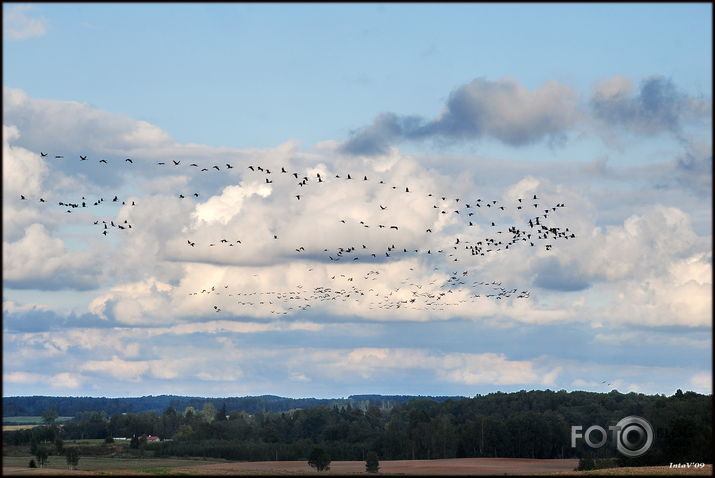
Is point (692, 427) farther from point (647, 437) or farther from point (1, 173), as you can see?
point (1, 173)

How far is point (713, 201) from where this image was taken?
231 feet

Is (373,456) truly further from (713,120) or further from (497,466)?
(713,120)

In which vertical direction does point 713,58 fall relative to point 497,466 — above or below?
above

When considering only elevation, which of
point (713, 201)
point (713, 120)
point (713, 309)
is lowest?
point (713, 309)

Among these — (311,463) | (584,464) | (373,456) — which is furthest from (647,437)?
(311,463)

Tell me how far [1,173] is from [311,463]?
13148cm

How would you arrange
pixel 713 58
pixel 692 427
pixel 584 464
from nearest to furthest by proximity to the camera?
1. pixel 713 58
2. pixel 692 427
3. pixel 584 464

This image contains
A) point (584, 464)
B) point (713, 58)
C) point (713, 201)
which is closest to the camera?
point (713, 58)

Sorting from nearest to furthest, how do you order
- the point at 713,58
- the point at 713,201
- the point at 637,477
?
the point at 713,58 → the point at 713,201 → the point at 637,477

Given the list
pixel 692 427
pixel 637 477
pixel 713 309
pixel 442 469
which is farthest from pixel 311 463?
pixel 713 309

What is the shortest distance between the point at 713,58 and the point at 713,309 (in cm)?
1678

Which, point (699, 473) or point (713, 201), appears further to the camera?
point (699, 473)

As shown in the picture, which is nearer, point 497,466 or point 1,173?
point 1,173

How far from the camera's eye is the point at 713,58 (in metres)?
65.9
